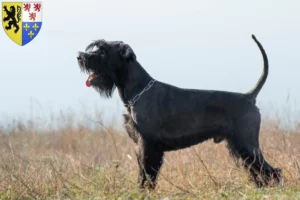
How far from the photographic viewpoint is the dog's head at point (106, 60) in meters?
6.44

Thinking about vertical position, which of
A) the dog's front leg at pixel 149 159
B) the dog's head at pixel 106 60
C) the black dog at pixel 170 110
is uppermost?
the dog's head at pixel 106 60

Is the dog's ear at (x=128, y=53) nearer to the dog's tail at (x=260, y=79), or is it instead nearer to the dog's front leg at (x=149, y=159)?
the dog's front leg at (x=149, y=159)

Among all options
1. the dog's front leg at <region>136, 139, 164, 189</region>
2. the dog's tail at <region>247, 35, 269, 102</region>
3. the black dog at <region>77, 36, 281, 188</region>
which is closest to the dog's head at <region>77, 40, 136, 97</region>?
the black dog at <region>77, 36, 281, 188</region>

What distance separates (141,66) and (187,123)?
0.79 m

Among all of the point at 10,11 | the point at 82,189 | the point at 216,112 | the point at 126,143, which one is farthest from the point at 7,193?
the point at 126,143

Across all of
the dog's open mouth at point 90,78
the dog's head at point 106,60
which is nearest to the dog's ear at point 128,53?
the dog's head at point 106,60

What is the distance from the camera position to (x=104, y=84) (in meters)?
6.57

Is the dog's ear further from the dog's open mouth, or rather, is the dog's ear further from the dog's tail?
the dog's tail

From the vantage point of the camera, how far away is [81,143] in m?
11.4

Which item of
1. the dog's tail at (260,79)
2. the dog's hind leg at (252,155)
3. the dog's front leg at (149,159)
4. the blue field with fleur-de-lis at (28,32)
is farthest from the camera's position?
the blue field with fleur-de-lis at (28,32)

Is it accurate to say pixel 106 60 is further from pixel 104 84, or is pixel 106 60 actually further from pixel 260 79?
pixel 260 79

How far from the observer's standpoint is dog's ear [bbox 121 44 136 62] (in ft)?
21.1

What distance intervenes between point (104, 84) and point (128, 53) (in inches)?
17.4

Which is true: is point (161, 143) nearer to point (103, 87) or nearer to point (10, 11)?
point (103, 87)
